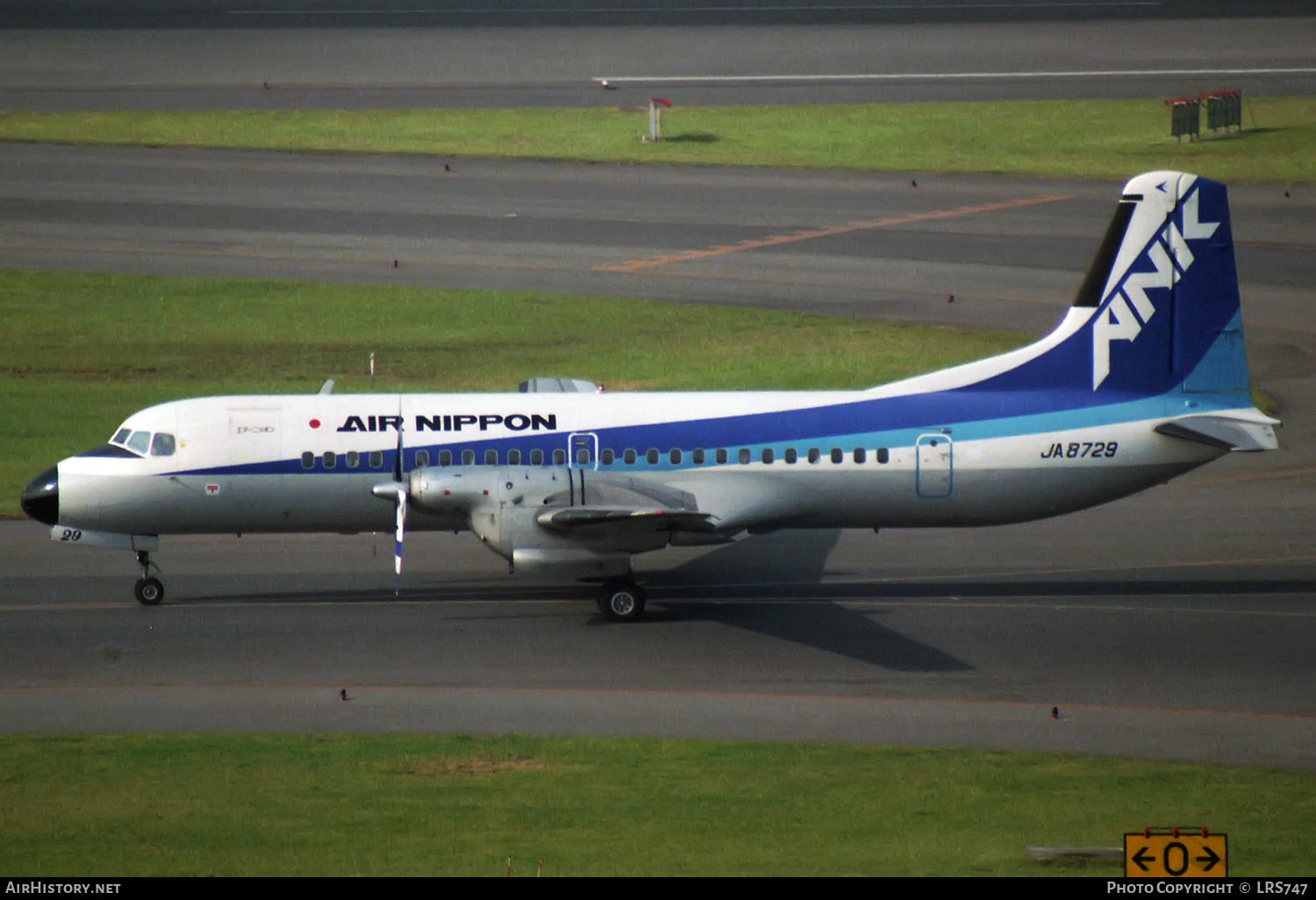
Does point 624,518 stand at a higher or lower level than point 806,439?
lower

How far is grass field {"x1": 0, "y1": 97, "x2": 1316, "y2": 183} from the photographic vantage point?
223 ft

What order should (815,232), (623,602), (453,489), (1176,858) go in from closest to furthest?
(1176,858)
(453,489)
(623,602)
(815,232)

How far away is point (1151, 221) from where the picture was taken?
30875 millimetres

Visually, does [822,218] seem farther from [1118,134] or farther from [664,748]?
[664,748]

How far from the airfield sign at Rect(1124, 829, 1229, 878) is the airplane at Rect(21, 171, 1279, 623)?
12.7m

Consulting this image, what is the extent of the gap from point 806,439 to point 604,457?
139 inches

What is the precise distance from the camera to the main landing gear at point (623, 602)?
29.7 meters

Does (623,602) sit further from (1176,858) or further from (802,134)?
(802,134)

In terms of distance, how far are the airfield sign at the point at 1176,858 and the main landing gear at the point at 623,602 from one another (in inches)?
496

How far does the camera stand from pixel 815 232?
60.7 metres

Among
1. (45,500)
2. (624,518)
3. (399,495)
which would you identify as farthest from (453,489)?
(45,500)

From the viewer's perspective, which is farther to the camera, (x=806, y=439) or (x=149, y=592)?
(x=149, y=592)

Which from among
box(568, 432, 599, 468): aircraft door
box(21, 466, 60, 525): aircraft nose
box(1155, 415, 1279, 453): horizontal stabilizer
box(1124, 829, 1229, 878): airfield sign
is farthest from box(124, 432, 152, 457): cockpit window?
box(1124, 829, 1229, 878): airfield sign

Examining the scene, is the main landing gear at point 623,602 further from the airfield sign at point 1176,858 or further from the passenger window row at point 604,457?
the airfield sign at point 1176,858
